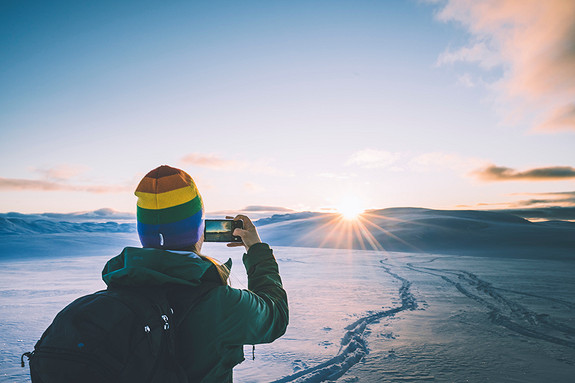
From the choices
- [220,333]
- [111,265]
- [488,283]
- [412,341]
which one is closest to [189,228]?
[111,265]

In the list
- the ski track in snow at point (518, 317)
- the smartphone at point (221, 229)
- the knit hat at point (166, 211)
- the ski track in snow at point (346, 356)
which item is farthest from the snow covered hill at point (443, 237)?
the knit hat at point (166, 211)

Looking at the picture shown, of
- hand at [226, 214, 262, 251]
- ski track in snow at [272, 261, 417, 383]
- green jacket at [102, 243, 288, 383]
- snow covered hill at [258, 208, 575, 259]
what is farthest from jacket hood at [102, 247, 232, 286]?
snow covered hill at [258, 208, 575, 259]

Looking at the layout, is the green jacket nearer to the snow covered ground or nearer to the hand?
the hand

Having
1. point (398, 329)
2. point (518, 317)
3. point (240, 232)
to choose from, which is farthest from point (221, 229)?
point (518, 317)

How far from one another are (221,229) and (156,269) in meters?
0.49

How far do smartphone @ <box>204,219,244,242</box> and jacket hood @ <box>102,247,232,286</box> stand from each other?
0.41m

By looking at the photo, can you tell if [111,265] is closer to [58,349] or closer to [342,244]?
[58,349]

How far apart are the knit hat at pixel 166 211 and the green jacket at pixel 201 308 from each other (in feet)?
0.44

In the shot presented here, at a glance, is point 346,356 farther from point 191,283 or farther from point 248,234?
point 191,283

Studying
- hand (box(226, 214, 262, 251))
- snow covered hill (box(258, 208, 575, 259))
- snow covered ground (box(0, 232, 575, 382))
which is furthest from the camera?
snow covered hill (box(258, 208, 575, 259))

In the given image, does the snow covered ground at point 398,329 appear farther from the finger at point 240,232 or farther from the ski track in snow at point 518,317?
the finger at point 240,232

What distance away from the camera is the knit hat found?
109 centimetres

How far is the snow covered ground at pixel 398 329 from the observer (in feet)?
10.1

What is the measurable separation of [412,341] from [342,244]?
2271cm
